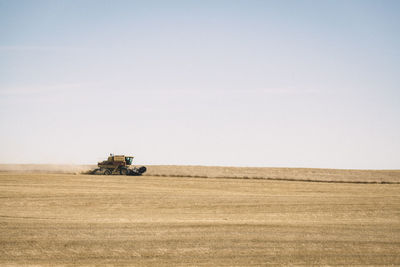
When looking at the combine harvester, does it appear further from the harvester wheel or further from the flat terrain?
the flat terrain

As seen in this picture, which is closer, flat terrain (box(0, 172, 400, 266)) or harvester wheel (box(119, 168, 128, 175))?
flat terrain (box(0, 172, 400, 266))

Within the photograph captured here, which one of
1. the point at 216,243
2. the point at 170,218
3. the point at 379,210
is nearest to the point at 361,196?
the point at 379,210

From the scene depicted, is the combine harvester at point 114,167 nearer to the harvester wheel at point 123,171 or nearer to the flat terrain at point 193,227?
the harvester wheel at point 123,171

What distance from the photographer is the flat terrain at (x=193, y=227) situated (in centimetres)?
1351

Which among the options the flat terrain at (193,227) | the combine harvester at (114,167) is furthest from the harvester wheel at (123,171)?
the flat terrain at (193,227)

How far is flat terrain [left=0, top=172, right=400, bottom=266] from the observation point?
13.5 meters

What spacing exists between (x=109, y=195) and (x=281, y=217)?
1135cm

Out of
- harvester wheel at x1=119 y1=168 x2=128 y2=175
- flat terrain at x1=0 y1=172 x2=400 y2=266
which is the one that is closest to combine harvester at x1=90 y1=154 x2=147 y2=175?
harvester wheel at x1=119 y1=168 x2=128 y2=175

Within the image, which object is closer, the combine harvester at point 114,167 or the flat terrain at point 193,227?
the flat terrain at point 193,227

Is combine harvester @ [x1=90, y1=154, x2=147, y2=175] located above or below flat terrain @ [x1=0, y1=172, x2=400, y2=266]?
above

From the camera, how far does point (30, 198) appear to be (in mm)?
24672

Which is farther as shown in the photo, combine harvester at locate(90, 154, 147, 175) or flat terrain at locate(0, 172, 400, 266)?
combine harvester at locate(90, 154, 147, 175)

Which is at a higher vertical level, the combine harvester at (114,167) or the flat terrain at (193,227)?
the combine harvester at (114,167)

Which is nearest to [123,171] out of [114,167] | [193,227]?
[114,167]
